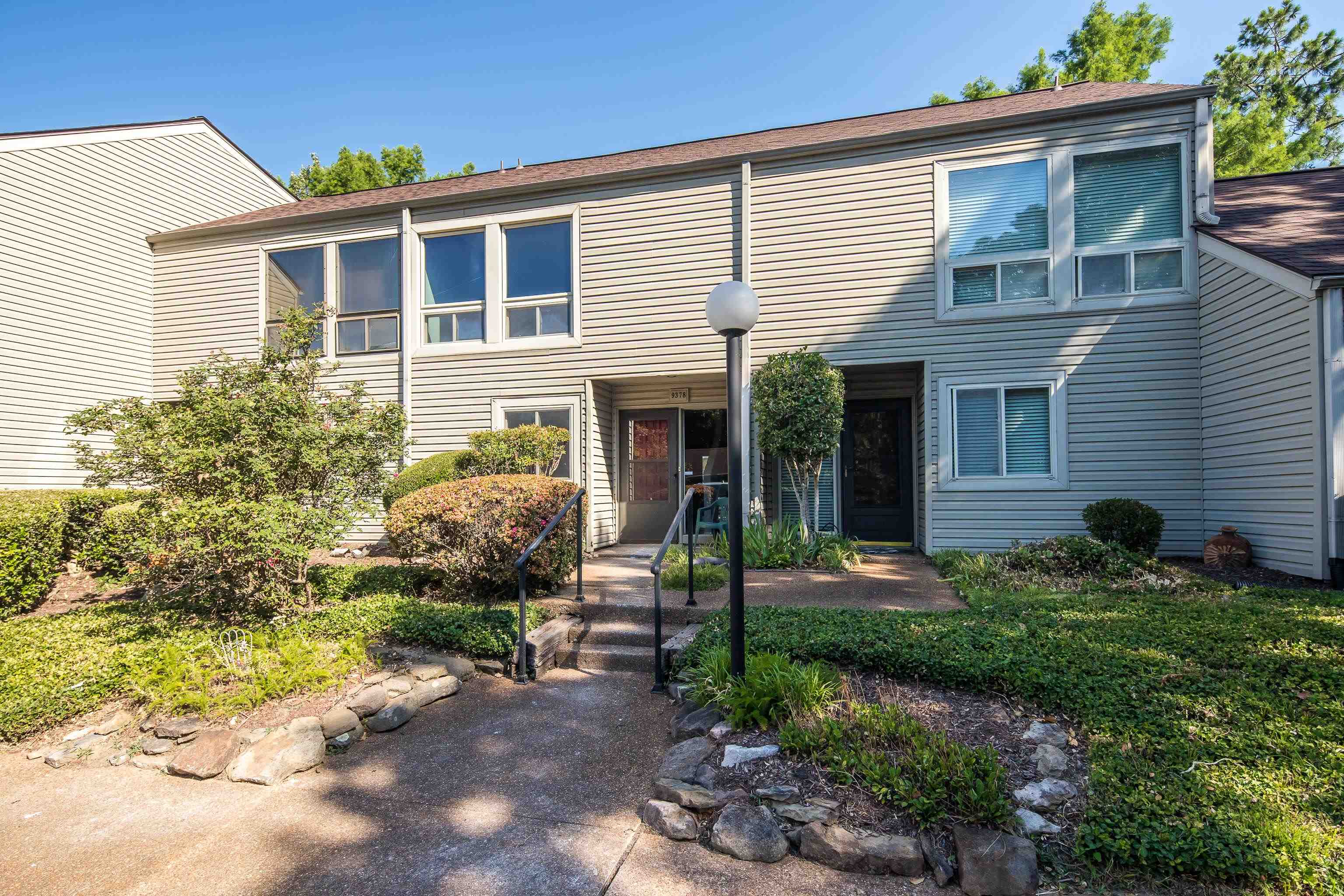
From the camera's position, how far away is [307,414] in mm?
5289

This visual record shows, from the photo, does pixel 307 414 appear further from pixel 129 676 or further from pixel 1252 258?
pixel 1252 258

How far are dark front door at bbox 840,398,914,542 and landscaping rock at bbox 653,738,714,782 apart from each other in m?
6.28

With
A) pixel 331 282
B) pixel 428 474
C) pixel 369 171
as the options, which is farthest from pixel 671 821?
pixel 369 171

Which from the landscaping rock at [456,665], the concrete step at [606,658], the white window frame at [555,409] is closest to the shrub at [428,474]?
the white window frame at [555,409]

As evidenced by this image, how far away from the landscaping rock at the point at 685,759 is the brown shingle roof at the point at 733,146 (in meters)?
7.41

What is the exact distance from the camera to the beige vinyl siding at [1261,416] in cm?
566

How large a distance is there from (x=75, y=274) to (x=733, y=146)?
10.2 meters

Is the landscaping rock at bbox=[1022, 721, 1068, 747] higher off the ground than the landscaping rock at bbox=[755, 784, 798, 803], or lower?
higher

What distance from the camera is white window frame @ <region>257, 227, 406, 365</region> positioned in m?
9.70

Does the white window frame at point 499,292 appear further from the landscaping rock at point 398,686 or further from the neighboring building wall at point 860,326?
the landscaping rock at point 398,686

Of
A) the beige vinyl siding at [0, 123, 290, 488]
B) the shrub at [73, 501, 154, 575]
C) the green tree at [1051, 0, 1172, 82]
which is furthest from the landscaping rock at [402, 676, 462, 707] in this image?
the green tree at [1051, 0, 1172, 82]

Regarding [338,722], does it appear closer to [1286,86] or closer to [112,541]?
[112,541]

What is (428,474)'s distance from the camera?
8.23 meters

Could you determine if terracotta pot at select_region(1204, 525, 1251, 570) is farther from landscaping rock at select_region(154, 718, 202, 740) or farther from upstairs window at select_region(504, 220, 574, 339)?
landscaping rock at select_region(154, 718, 202, 740)
